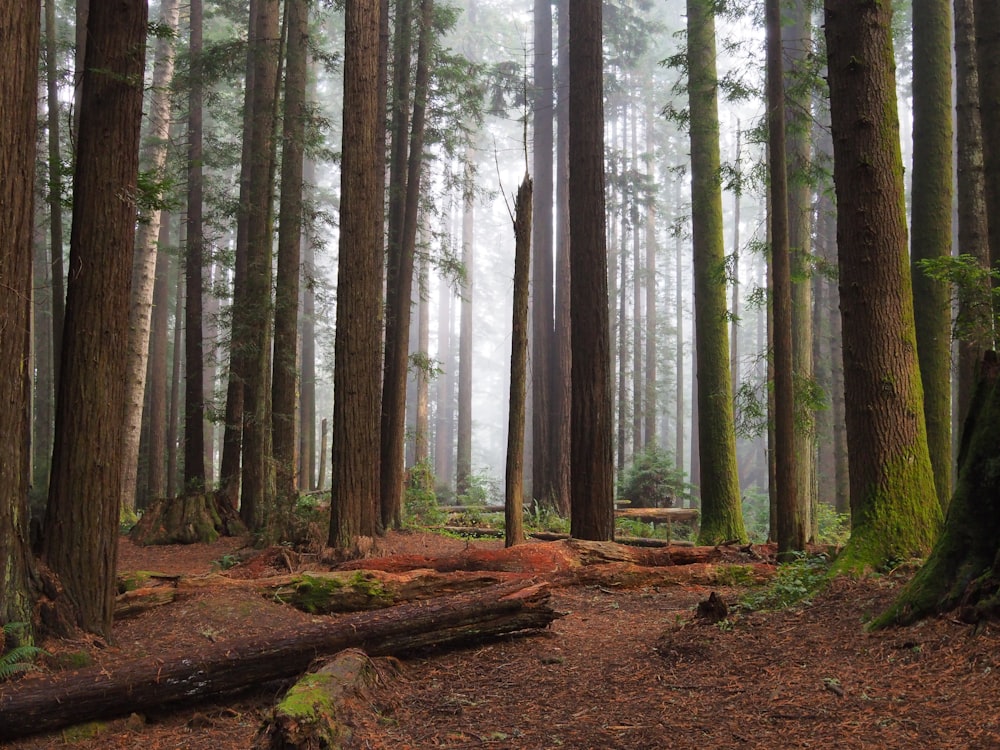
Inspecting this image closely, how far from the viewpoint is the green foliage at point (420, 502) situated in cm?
1616

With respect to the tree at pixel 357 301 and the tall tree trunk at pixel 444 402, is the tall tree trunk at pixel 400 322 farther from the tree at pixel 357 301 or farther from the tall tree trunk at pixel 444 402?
the tall tree trunk at pixel 444 402

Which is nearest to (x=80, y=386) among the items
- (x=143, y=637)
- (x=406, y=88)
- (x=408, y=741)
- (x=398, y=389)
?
(x=143, y=637)

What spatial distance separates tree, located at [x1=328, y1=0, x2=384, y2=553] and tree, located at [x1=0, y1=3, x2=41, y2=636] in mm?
4983

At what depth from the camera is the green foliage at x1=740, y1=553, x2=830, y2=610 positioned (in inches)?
251

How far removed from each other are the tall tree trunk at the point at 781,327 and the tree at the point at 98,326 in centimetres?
748

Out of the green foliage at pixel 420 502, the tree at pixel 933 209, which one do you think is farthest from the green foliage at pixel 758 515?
the tree at pixel 933 209

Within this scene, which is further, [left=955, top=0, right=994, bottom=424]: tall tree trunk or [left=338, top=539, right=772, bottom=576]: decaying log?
[left=955, top=0, right=994, bottom=424]: tall tree trunk

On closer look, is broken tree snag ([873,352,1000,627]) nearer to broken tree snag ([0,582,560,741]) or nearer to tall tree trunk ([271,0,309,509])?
broken tree snag ([0,582,560,741])

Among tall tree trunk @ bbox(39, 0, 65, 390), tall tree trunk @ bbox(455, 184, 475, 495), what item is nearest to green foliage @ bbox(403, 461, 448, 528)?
tall tree trunk @ bbox(39, 0, 65, 390)

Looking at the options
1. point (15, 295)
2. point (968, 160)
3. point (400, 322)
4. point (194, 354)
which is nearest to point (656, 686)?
point (15, 295)

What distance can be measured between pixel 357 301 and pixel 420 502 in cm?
781

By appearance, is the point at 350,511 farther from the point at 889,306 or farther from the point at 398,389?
the point at 889,306

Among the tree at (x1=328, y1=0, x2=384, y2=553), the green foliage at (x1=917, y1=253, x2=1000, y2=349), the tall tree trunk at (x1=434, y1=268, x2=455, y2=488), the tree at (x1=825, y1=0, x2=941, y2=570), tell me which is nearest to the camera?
the tree at (x1=825, y1=0, x2=941, y2=570)

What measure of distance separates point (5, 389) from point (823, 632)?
5.88m
